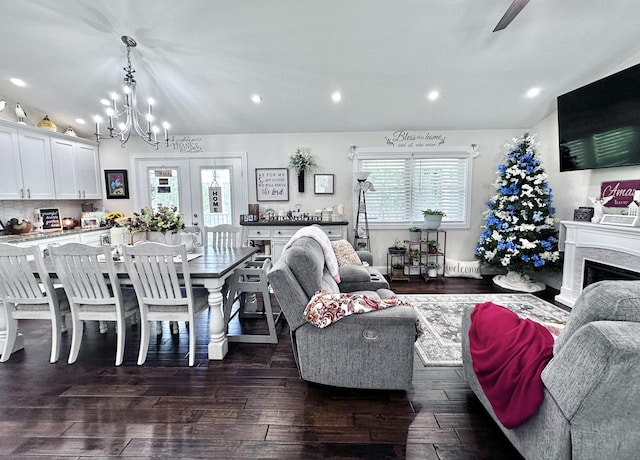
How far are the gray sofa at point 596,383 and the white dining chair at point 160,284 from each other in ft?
7.59

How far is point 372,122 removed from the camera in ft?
15.6

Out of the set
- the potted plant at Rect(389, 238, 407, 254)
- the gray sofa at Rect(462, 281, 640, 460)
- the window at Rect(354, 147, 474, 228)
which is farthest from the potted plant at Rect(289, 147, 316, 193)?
the gray sofa at Rect(462, 281, 640, 460)

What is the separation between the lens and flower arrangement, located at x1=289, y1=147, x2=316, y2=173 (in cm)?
498

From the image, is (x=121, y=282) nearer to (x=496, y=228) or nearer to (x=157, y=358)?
(x=157, y=358)

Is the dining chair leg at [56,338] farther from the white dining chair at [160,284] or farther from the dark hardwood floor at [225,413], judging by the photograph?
the white dining chair at [160,284]

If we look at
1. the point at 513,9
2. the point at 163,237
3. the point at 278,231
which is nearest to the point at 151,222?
the point at 163,237

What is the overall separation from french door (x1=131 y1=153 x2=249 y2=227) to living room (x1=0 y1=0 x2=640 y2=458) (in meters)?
0.11

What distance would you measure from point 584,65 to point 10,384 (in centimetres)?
647

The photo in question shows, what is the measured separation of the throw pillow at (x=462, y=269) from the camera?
4.91 metres

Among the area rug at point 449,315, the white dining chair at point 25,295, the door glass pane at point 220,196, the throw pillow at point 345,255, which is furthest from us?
the door glass pane at point 220,196

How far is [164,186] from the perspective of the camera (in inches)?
207

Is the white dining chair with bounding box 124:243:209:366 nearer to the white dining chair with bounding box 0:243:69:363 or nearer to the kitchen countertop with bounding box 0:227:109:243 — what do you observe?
the white dining chair with bounding box 0:243:69:363

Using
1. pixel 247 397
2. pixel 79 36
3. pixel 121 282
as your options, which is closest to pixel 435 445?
pixel 247 397

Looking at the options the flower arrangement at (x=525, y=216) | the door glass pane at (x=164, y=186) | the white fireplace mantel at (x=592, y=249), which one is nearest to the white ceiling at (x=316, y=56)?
the flower arrangement at (x=525, y=216)
